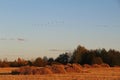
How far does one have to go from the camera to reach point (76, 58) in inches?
4840

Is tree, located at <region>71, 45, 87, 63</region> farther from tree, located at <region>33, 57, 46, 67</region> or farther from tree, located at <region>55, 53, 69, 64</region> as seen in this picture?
tree, located at <region>33, 57, 46, 67</region>

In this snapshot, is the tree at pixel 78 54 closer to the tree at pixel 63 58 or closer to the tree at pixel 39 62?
the tree at pixel 63 58

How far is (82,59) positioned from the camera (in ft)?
399

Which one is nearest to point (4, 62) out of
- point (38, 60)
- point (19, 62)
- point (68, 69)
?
point (19, 62)

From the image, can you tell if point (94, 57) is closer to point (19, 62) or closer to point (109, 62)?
point (109, 62)

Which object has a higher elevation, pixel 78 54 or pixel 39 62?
pixel 78 54

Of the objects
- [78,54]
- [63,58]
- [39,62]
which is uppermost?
[78,54]

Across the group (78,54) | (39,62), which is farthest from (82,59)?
(39,62)

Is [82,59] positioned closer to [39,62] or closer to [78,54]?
[78,54]

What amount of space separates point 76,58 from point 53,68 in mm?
52141

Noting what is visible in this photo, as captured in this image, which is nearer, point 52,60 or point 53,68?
point 53,68

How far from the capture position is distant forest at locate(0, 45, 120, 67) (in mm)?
114175

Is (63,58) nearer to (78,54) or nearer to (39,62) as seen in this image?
(78,54)

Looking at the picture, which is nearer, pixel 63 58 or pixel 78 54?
pixel 78 54
